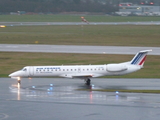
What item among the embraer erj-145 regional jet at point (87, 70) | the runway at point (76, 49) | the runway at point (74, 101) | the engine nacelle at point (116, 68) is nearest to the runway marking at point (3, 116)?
the runway at point (74, 101)

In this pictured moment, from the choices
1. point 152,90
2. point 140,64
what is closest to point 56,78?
point 140,64

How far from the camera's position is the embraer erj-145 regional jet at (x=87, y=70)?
40344 mm

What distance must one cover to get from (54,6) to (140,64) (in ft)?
497

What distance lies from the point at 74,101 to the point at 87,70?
380 inches

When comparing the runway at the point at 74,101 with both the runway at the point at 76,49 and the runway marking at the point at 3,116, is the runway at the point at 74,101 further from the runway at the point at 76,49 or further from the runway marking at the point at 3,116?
the runway at the point at 76,49

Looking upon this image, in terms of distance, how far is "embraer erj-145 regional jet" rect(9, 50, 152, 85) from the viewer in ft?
132

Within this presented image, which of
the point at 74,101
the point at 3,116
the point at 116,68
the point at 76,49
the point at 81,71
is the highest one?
the point at 76,49

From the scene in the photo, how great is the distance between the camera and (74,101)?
104 ft

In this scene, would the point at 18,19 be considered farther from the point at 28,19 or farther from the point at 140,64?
the point at 140,64

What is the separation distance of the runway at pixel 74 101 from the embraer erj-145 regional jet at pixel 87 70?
984mm

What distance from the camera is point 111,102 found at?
31.0 metres

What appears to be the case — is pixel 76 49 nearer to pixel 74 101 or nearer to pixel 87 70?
pixel 87 70

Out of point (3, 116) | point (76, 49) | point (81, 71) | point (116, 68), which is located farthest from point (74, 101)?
point (76, 49)

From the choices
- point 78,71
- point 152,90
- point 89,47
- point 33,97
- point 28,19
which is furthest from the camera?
point 28,19
